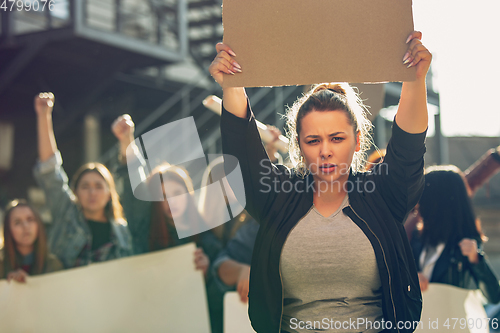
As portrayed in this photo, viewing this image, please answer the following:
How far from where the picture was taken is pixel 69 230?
7.94ft

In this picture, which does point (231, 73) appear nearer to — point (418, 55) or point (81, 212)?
point (418, 55)

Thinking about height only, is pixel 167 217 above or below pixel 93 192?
below

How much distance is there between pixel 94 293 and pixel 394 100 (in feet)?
26.8

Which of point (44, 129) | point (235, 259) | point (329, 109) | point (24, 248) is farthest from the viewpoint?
point (44, 129)

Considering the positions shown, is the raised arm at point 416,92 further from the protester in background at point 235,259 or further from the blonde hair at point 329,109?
the protester in background at point 235,259

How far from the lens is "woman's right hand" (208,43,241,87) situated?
1.14m

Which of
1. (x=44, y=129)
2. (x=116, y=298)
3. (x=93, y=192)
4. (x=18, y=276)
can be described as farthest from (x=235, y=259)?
(x=44, y=129)

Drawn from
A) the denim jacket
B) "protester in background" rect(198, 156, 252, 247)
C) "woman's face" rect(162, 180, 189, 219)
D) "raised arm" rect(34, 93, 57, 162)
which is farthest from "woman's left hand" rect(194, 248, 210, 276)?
"raised arm" rect(34, 93, 57, 162)

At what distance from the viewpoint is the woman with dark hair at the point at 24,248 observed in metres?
2.42

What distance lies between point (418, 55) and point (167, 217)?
5.41 feet

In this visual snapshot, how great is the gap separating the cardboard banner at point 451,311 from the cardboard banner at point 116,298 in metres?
1.16

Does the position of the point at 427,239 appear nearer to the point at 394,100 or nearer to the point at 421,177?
the point at 421,177

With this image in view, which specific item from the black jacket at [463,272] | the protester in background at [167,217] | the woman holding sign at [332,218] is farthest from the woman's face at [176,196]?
the black jacket at [463,272]

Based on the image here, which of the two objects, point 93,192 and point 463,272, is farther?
point 93,192
